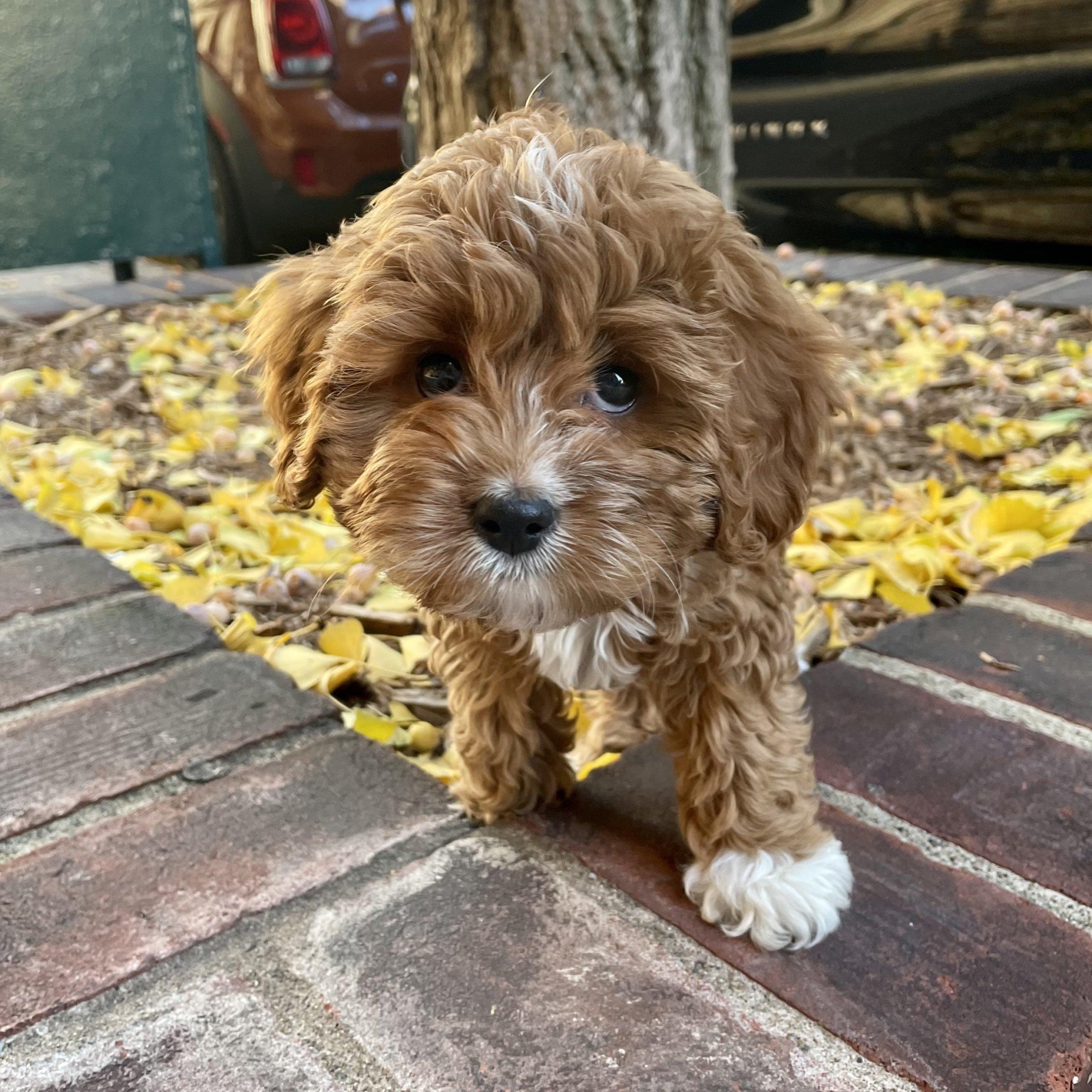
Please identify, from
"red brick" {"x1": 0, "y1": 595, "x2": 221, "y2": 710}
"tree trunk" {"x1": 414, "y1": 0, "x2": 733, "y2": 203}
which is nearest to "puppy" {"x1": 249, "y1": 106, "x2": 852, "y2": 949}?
"red brick" {"x1": 0, "y1": 595, "x2": 221, "y2": 710}

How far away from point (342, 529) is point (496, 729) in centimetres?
Result: 134

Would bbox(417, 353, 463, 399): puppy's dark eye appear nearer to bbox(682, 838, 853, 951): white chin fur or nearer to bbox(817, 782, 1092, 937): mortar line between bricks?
bbox(682, 838, 853, 951): white chin fur

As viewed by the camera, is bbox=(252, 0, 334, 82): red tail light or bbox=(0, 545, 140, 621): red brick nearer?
bbox=(0, 545, 140, 621): red brick

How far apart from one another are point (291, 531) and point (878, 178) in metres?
4.59

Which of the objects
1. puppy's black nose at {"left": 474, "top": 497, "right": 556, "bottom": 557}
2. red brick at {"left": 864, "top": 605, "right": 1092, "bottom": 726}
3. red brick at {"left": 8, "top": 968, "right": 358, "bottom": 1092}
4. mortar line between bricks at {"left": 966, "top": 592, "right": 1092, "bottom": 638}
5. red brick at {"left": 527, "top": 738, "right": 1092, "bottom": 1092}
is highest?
puppy's black nose at {"left": 474, "top": 497, "right": 556, "bottom": 557}

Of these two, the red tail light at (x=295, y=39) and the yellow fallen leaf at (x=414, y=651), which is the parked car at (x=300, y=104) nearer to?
the red tail light at (x=295, y=39)

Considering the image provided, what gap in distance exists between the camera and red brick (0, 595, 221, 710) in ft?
7.77

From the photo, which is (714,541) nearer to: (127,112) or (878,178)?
(878,178)

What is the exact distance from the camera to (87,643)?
2.51 metres

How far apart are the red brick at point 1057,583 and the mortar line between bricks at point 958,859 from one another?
843mm

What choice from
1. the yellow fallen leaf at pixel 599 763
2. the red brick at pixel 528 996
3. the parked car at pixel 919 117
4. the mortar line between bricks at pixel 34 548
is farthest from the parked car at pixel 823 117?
the red brick at pixel 528 996

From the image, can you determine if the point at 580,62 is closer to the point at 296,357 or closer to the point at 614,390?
the point at 296,357

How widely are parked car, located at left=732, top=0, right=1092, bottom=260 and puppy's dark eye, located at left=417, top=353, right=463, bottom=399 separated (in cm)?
510

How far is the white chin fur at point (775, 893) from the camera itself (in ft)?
5.60
